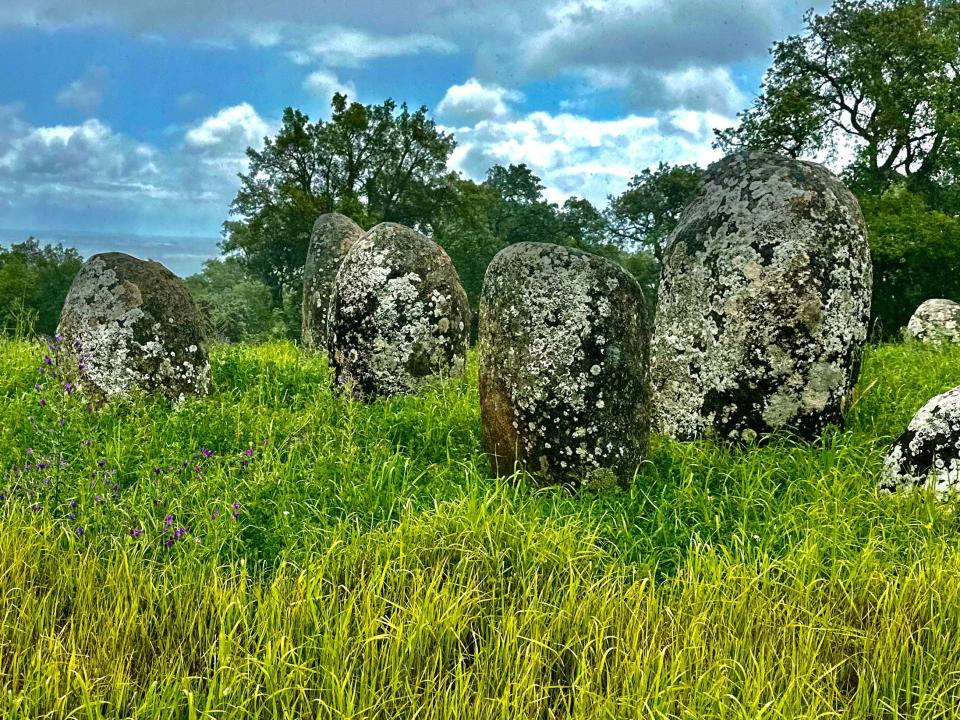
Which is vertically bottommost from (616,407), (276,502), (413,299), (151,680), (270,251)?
(151,680)

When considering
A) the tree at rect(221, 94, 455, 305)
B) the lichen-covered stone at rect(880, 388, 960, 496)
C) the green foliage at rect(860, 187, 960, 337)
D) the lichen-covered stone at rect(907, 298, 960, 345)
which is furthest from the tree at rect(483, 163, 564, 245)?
the lichen-covered stone at rect(880, 388, 960, 496)

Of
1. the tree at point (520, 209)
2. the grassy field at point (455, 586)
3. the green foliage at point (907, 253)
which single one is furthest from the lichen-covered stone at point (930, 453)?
the tree at point (520, 209)

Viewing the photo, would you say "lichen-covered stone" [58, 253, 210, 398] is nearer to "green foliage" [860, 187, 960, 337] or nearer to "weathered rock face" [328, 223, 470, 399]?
"weathered rock face" [328, 223, 470, 399]

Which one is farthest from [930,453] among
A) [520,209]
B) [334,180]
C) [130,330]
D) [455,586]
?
[520,209]

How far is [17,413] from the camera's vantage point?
24.4ft

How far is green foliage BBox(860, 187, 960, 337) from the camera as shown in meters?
22.2

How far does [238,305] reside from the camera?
1382 inches

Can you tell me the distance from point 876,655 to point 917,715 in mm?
359

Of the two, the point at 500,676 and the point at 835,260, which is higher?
the point at 835,260

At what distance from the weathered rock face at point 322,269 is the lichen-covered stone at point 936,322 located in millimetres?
12310

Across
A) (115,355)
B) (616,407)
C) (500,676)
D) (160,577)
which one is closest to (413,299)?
(115,355)

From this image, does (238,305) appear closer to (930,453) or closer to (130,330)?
(130,330)

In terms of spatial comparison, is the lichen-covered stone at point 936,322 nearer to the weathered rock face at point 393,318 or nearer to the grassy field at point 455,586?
the weathered rock face at point 393,318

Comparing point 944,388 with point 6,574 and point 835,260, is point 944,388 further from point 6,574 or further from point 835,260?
point 6,574
